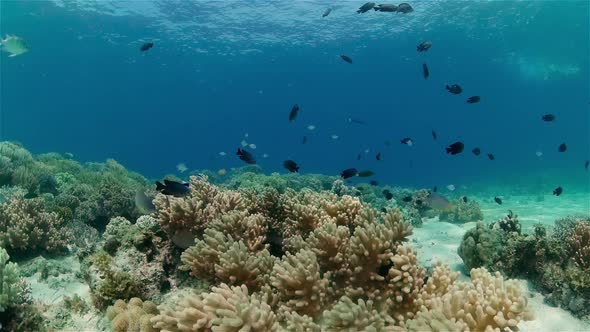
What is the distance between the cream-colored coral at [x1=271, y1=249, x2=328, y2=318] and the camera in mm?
4035

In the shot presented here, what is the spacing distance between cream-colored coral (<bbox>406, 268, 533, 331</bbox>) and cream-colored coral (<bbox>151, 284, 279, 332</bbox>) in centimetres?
142

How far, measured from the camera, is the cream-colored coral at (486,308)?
140 inches

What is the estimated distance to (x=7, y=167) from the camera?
501 inches

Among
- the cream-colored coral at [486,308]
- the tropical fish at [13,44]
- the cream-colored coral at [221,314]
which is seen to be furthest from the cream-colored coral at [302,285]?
the tropical fish at [13,44]

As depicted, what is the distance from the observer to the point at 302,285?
408cm

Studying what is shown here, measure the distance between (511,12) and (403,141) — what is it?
125 feet

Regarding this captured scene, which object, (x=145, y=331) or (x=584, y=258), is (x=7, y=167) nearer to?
(x=145, y=331)

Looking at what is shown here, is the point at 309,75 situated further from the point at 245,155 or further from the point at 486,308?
the point at 486,308

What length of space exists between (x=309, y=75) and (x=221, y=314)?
74.8 metres

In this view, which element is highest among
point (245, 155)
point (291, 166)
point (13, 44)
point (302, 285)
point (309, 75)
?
point (13, 44)

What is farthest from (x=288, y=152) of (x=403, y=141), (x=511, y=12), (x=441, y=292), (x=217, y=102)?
(x=441, y=292)

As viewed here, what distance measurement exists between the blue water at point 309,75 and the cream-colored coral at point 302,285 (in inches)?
727

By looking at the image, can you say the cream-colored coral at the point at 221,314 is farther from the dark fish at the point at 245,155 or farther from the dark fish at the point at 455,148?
the dark fish at the point at 455,148

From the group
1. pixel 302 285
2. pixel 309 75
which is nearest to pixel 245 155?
pixel 302 285
